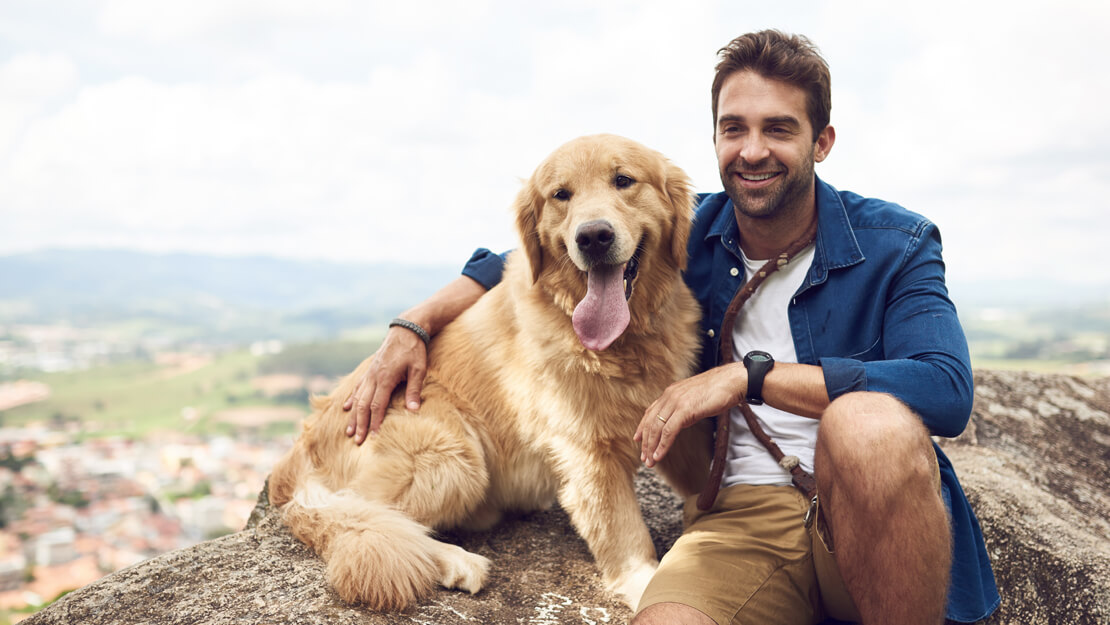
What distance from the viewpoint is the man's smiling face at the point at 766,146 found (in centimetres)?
266

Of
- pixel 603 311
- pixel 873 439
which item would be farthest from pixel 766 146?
pixel 873 439

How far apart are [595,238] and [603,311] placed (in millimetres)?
305

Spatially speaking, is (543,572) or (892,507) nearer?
(892,507)

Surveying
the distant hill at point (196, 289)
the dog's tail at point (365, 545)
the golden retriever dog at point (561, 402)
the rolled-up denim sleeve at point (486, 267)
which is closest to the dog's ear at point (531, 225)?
the golden retriever dog at point (561, 402)

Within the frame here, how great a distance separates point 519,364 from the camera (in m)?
3.06

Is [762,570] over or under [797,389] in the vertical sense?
under

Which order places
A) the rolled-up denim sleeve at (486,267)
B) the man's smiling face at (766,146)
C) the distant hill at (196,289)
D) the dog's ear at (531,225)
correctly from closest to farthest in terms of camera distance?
the man's smiling face at (766,146)
the dog's ear at (531,225)
the rolled-up denim sleeve at (486,267)
the distant hill at (196,289)

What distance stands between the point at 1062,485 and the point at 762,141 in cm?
280

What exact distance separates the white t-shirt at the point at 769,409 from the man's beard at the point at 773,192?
0.21 metres

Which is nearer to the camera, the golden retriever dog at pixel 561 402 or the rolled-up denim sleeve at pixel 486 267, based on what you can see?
the golden retriever dog at pixel 561 402

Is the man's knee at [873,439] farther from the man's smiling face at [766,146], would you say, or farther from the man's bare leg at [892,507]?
the man's smiling face at [766,146]

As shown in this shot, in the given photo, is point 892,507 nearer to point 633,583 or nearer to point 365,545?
point 633,583

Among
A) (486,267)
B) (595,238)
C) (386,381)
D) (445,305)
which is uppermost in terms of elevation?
(595,238)

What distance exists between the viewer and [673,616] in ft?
7.09
